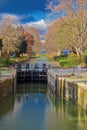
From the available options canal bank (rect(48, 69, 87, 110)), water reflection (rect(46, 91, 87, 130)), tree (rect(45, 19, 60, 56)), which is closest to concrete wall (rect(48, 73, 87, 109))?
canal bank (rect(48, 69, 87, 110))

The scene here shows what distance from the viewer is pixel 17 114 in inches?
909

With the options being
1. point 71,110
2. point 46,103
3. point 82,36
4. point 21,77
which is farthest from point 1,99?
point 82,36

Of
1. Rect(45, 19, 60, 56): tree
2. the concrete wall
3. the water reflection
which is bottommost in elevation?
the water reflection

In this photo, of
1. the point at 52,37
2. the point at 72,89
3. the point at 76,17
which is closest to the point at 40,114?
the point at 72,89

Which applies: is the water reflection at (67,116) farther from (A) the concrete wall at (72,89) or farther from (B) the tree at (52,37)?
(B) the tree at (52,37)

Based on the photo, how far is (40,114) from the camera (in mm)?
23109

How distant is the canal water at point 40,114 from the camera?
19562 mm

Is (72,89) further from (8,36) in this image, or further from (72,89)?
(8,36)

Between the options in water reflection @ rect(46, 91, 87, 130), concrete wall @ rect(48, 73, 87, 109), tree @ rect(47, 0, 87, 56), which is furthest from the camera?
tree @ rect(47, 0, 87, 56)

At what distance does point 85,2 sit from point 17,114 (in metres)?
35.5

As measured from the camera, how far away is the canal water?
1956 centimetres

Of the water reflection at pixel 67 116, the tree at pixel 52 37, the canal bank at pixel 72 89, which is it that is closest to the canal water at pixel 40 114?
the water reflection at pixel 67 116

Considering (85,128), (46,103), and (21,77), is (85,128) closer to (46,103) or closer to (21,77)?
(46,103)

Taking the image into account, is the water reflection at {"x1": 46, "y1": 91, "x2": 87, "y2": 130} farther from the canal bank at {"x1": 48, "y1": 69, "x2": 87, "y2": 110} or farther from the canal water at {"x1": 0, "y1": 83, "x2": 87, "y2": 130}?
the canal bank at {"x1": 48, "y1": 69, "x2": 87, "y2": 110}
